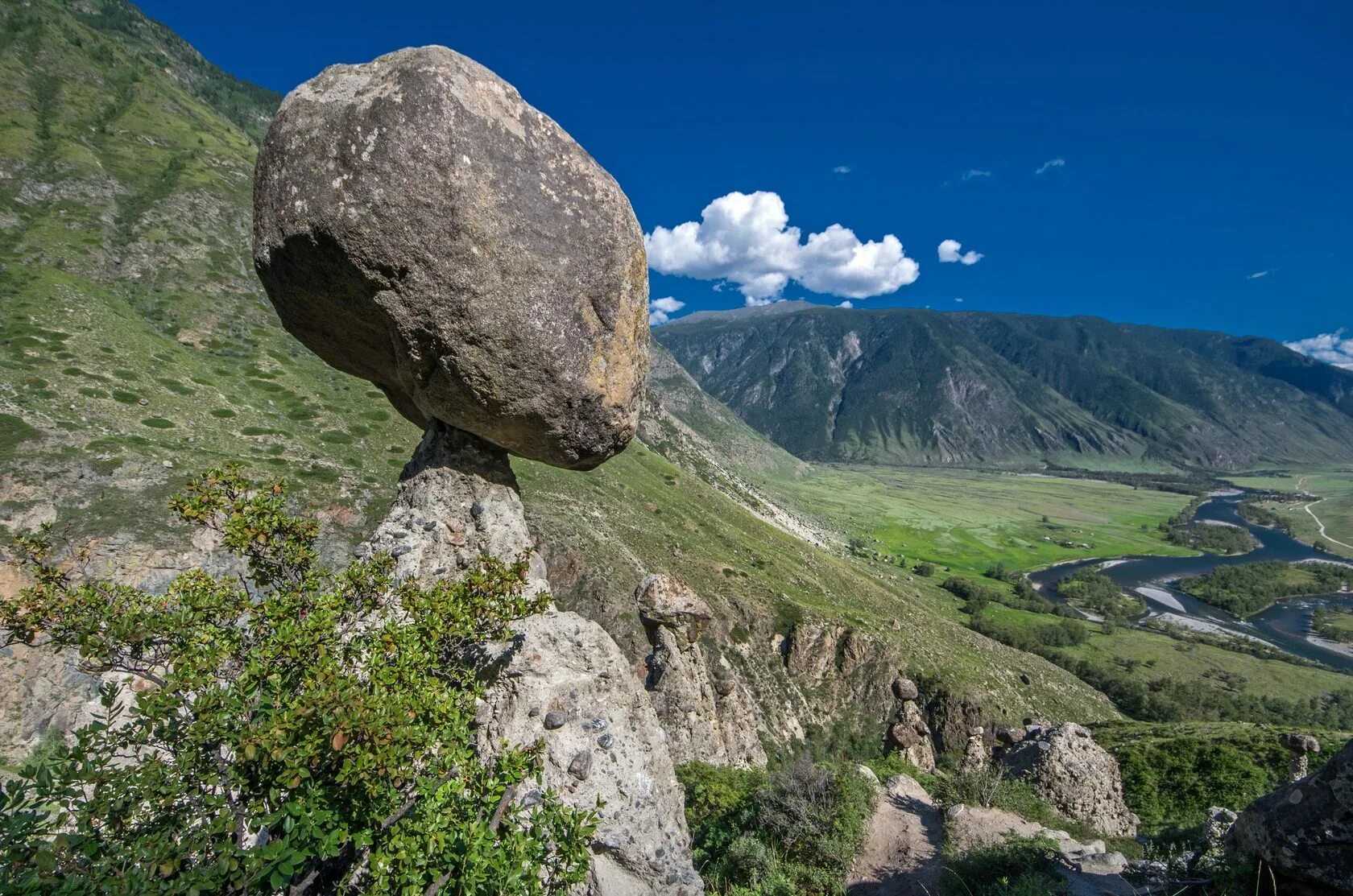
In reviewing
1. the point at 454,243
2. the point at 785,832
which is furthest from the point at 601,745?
the point at 454,243

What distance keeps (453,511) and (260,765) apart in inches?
290

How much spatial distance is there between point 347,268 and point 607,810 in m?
10.3

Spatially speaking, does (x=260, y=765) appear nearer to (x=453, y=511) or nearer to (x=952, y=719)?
(x=453, y=511)

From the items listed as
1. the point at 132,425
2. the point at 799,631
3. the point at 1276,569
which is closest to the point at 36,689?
the point at 132,425

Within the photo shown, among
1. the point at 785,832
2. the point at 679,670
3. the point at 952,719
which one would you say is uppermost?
the point at 679,670

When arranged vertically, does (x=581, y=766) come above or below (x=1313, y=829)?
below

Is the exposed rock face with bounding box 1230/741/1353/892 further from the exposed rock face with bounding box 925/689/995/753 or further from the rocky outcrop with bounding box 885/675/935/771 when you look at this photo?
the exposed rock face with bounding box 925/689/995/753

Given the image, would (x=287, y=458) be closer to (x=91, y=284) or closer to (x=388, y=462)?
(x=388, y=462)

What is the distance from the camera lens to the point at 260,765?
19.1ft

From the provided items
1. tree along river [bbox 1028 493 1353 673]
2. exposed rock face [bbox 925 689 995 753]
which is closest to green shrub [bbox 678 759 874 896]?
exposed rock face [bbox 925 689 995 753]

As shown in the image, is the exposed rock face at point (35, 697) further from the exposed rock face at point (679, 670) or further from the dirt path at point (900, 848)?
the dirt path at point (900, 848)

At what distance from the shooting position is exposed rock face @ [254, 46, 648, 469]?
9.88 metres

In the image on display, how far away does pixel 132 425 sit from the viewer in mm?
40500

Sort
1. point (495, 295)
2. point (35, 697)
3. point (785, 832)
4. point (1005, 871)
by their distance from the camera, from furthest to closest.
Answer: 1. point (35, 697)
2. point (785, 832)
3. point (1005, 871)
4. point (495, 295)
